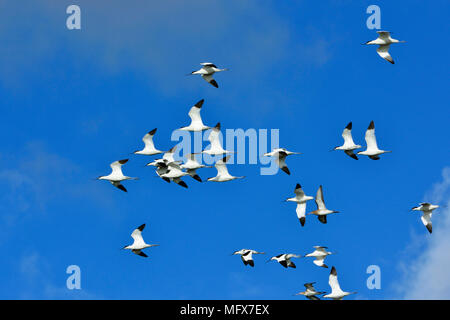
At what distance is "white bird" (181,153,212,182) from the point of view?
183 feet

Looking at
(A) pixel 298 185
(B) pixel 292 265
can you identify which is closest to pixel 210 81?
(A) pixel 298 185

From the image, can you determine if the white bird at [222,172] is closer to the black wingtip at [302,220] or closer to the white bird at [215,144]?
the white bird at [215,144]

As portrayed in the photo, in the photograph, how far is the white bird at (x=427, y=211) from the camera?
2160 inches

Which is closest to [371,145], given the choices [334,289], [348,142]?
[348,142]

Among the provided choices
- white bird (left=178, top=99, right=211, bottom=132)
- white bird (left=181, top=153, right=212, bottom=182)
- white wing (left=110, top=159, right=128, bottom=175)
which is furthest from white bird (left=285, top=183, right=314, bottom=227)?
white wing (left=110, top=159, right=128, bottom=175)

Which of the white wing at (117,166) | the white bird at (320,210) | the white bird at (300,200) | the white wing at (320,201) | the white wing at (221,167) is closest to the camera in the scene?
the white bird at (320,210)

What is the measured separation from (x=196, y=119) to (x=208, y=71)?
304cm

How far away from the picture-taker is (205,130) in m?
55.4

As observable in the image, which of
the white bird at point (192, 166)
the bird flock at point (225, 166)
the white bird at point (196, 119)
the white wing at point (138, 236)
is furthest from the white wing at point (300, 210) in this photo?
the white wing at point (138, 236)

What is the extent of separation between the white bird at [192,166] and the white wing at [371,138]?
32.8 feet

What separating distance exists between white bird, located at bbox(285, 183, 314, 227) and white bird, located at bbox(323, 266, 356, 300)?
3643 mm
